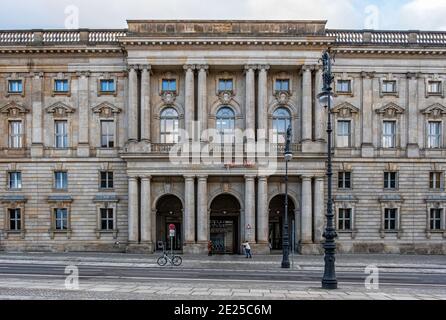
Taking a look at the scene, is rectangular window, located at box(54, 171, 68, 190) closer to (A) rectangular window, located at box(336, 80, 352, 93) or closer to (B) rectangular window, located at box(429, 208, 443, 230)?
(A) rectangular window, located at box(336, 80, 352, 93)

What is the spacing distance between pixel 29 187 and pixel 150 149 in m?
12.7

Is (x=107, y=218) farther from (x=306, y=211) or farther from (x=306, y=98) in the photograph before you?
(x=306, y=98)

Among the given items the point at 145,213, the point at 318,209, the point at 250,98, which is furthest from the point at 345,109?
the point at 145,213

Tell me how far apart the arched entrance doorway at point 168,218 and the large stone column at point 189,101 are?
701 centimetres

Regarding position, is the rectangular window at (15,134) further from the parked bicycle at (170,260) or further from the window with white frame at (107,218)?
the parked bicycle at (170,260)

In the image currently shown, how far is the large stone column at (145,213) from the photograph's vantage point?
42.3m

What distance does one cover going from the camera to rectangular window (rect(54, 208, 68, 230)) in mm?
44562

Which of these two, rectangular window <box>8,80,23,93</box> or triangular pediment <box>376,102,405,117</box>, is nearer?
triangular pediment <box>376,102,405,117</box>

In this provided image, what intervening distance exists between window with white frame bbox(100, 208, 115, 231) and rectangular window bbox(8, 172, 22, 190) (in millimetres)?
8494

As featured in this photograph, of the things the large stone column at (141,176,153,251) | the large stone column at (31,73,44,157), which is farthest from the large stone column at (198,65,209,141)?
the large stone column at (31,73,44,157)

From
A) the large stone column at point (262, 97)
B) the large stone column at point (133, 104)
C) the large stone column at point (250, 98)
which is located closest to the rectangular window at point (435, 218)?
the large stone column at point (262, 97)

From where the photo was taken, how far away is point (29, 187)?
4453cm

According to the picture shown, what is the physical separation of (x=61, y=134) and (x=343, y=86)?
1103 inches
